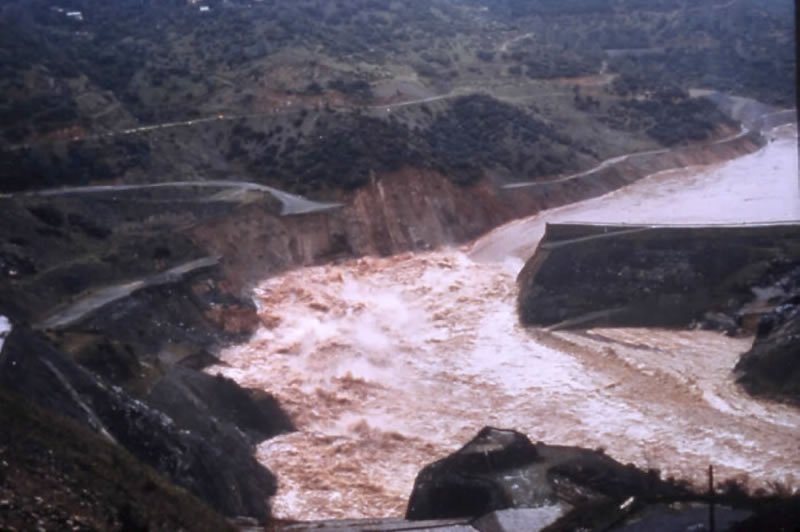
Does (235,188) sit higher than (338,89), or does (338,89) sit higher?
(338,89)

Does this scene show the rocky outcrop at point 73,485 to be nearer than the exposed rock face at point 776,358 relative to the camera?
Yes

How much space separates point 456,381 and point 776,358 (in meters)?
7.85

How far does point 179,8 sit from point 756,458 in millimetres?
59078

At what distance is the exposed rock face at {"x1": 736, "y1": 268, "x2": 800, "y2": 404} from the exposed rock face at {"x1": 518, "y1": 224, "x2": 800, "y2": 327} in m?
2.68

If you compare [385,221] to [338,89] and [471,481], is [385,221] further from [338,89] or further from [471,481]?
[471,481]

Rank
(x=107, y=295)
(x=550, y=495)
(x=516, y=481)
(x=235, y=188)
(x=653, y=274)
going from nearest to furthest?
(x=550, y=495) < (x=516, y=481) < (x=107, y=295) < (x=653, y=274) < (x=235, y=188)

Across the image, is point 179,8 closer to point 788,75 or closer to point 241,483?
point 788,75

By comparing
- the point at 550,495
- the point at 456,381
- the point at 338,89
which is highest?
the point at 338,89

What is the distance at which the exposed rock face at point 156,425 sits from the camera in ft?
54.0

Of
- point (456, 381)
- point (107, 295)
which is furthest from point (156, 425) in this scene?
point (107, 295)

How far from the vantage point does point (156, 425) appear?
58.9 feet

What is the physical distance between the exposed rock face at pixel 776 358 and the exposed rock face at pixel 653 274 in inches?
105

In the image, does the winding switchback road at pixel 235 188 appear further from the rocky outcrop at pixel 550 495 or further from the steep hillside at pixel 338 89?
the rocky outcrop at pixel 550 495

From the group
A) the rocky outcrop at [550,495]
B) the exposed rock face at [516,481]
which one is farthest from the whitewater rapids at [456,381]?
the rocky outcrop at [550,495]
